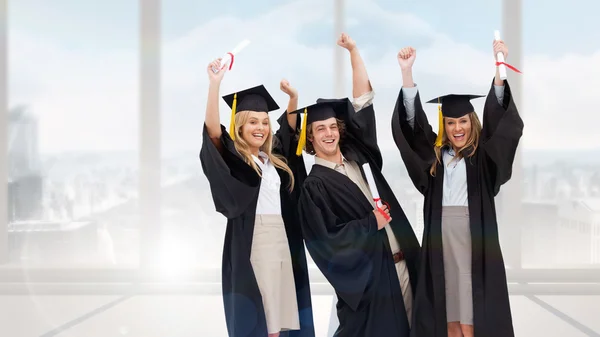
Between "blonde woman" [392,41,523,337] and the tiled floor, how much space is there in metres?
2.00

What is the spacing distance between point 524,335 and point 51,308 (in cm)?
437

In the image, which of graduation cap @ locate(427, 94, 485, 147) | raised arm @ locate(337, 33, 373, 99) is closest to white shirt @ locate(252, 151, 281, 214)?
raised arm @ locate(337, 33, 373, 99)

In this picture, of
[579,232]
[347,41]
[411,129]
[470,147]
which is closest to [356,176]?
[411,129]

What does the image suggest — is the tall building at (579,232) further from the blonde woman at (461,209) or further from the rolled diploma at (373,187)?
the rolled diploma at (373,187)

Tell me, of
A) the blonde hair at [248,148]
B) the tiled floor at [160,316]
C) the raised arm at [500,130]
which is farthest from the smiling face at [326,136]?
the tiled floor at [160,316]

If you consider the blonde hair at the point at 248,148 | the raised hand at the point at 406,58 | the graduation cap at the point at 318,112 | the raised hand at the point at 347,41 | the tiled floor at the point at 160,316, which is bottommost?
the tiled floor at the point at 160,316

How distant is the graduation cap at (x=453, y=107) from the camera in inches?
120

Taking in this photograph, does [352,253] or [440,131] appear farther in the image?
[440,131]

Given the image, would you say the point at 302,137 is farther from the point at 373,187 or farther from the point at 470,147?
the point at 470,147

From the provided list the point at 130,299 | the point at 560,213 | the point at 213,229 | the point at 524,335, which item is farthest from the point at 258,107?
the point at 560,213

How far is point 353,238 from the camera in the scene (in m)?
2.83

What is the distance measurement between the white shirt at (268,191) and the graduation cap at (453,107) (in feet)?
2.73

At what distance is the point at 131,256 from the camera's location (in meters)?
7.50

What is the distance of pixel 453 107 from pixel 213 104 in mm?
1183
